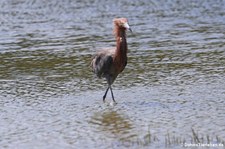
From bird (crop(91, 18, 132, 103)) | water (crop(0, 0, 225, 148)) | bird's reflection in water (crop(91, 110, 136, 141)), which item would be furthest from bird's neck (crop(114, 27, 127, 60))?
bird's reflection in water (crop(91, 110, 136, 141))

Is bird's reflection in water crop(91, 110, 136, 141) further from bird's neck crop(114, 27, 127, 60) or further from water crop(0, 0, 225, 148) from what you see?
bird's neck crop(114, 27, 127, 60)

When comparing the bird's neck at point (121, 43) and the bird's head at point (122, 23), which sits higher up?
the bird's head at point (122, 23)

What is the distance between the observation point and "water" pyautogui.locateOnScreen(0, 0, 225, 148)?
30.0ft

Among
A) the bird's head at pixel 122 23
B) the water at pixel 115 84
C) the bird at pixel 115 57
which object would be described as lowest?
the water at pixel 115 84

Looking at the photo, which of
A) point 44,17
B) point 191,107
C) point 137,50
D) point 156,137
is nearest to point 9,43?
point 137,50

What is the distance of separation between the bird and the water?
451 millimetres

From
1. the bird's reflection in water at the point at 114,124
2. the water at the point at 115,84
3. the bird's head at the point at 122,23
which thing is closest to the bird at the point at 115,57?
the bird's head at the point at 122,23

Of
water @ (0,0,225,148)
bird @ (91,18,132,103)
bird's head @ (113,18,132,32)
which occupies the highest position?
bird's head @ (113,18,132,32)

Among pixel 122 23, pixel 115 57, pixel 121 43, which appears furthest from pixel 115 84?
pixel 122 23

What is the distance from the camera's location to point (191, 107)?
10430mm

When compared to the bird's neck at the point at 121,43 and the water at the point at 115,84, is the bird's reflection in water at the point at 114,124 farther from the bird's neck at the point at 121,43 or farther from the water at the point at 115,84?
the bird's neck at the point at 121,43

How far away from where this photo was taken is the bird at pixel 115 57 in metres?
10.8

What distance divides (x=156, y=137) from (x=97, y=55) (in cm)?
281

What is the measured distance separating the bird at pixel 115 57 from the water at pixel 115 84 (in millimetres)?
451
